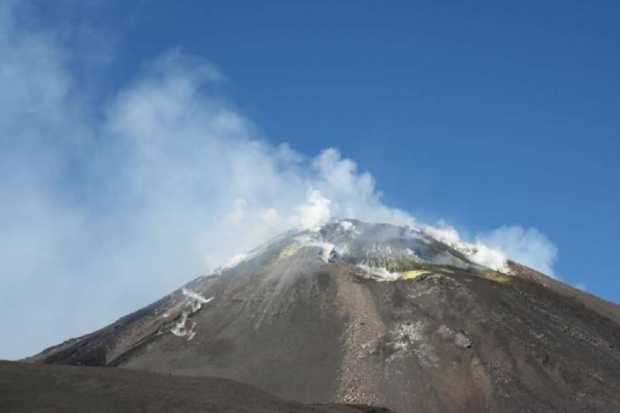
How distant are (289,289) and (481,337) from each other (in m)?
25.4

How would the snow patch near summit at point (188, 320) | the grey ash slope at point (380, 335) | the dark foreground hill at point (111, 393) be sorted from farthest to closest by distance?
the snow patch near summit at point (188, 320)
the grey ash slope at point (380, 335)
the dark foreground hill at point (111, 393)

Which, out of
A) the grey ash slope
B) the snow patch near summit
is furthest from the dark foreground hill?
the snow patch near summit

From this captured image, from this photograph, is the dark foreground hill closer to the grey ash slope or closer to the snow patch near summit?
the grey ash slope

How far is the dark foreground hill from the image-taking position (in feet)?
131

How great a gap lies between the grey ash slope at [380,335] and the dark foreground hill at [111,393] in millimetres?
20728

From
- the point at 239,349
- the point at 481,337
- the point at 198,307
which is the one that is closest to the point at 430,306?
the point at 481,337

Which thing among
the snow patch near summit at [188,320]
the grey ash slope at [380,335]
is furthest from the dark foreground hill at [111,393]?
the snow patch near summit at [188,320]

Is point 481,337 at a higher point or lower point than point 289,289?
lower

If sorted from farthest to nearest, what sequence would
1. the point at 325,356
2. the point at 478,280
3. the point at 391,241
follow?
the point at 391,241
the point at 478,280
the point at 325,356

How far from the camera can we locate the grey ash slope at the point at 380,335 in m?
66.6

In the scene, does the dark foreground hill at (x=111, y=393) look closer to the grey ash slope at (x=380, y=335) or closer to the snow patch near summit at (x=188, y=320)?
the grey ash slope at (x=380, y=335)

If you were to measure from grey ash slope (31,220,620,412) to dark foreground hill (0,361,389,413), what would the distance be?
20.7 meters

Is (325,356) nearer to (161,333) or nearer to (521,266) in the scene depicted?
(161,333)

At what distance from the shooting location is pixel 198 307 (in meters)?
87.3
